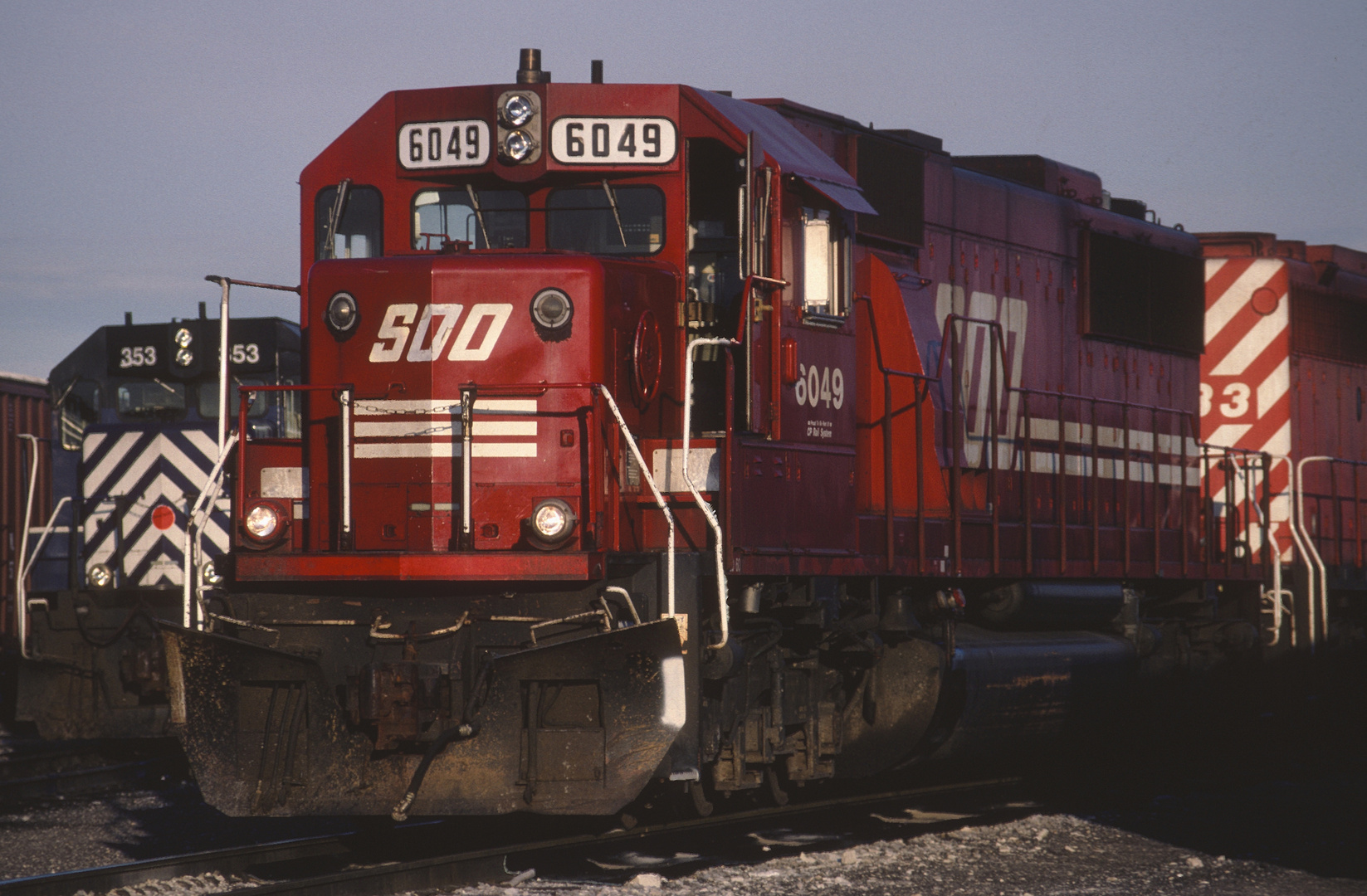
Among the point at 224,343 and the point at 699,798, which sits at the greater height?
the point at 224,343

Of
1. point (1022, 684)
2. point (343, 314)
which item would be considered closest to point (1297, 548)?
point (1022, 684)

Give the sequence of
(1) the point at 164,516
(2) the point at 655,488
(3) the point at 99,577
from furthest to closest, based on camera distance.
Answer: (1) the point at 164,516 → (3) the point at 99,577 → (2) the point at 655,488

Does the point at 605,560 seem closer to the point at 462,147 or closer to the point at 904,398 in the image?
the point at 462,147

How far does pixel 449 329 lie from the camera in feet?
23.7

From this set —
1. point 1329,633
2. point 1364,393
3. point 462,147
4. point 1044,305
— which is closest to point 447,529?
point 462,147

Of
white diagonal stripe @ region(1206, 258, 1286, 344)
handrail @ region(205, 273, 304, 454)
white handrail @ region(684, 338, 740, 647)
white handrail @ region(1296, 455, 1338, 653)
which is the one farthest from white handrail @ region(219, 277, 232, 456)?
white diagonal stripe @ region(1206, 258, 1286, 344)

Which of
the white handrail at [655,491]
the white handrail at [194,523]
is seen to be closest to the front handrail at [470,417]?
the white handrail at [655,491]

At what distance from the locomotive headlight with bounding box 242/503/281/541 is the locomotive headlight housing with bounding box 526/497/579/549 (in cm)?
117

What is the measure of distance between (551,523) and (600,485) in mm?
378

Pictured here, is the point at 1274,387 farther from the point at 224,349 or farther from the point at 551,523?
the point at 224,349

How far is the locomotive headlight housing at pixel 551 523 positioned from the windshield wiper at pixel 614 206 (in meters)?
1.42

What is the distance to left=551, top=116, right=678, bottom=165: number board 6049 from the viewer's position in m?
7.52

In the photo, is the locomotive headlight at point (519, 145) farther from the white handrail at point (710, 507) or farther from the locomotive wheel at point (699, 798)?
the locomotive wheel at point (699, 798)

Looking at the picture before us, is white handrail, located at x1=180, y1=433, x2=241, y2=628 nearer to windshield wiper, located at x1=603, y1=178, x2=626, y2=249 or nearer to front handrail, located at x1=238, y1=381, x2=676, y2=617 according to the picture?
front handrail, located at x1=238, y1=381, x2=676, y2=617
